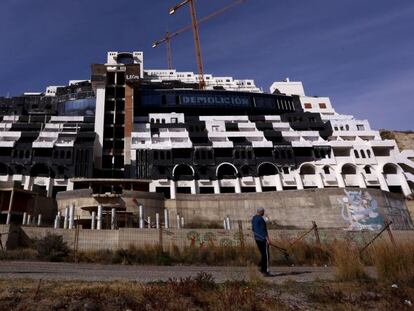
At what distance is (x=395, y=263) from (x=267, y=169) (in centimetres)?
5331

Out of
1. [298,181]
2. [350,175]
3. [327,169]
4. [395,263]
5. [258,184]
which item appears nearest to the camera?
[395,263]

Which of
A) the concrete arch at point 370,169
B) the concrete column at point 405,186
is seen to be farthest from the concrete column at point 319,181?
the concrete column at point 405,186

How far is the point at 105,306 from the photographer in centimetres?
531

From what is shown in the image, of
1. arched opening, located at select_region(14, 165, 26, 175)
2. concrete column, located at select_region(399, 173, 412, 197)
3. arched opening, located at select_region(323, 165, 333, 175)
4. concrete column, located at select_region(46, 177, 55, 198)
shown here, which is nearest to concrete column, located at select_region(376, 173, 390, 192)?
concrete column, located at select_region(399, 173, 412, 197)

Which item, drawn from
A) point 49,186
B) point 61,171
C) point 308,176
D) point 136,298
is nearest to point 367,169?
point 308,176

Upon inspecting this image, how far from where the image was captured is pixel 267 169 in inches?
2413

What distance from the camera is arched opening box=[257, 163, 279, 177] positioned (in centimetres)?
6053

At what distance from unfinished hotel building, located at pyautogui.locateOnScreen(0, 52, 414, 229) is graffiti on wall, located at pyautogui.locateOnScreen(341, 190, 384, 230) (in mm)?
10634

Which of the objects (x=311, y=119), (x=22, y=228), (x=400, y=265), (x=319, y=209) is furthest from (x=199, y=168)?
(x=400, y=265)

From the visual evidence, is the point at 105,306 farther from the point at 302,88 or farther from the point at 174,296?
the point at 302,88

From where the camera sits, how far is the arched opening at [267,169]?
2383 inches

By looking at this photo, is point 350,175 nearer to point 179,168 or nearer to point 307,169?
point 307,169

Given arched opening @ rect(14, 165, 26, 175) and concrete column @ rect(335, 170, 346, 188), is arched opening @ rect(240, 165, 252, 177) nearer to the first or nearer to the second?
concrete column @ rect(335, 170, 346, 188)

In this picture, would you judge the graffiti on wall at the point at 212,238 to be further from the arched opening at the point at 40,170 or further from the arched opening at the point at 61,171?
the arched opening at the point at 40,170
